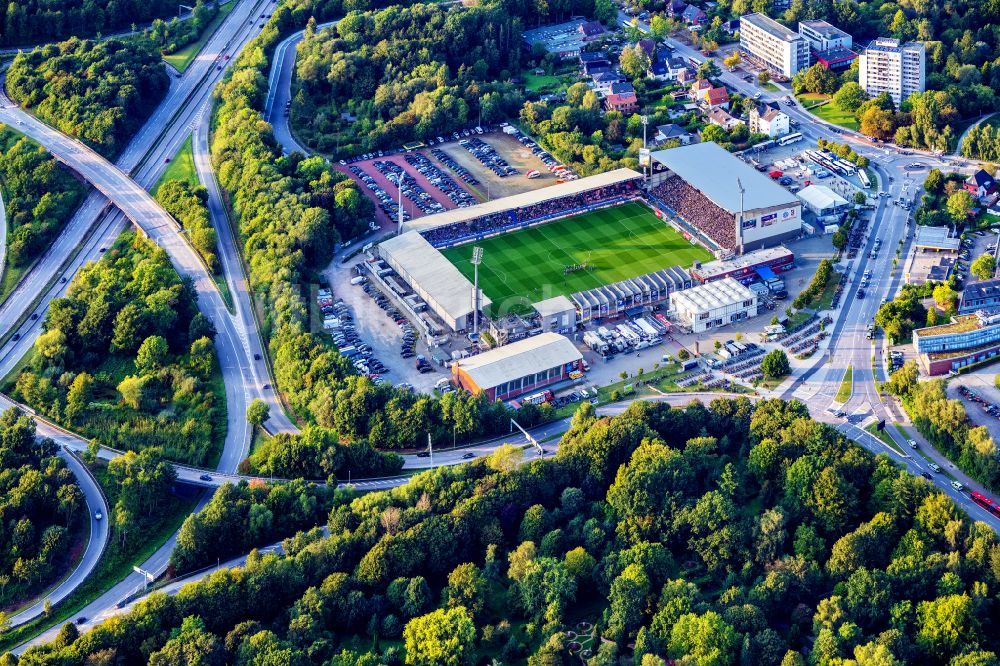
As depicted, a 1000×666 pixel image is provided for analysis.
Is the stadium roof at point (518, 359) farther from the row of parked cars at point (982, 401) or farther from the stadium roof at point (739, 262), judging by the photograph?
the row of parked cars at point (982, 401)

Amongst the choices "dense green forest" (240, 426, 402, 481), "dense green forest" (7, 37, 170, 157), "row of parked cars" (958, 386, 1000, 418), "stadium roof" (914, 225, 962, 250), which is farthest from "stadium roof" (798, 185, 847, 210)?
"dense green forest" (7, 37, 170, 157)

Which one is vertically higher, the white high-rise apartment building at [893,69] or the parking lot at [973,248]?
the white high-rise apartment building at [893,69]

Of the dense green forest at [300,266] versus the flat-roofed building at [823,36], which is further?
the flat-roofed building at [823,36]

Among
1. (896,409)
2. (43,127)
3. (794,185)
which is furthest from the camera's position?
(43,127)

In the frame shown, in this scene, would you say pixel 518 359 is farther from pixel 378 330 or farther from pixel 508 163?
pixel 508 163

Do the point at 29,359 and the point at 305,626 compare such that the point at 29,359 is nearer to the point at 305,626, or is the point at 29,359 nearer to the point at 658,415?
the point at 305,626

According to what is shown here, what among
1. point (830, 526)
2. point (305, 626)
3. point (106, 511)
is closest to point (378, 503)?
point (305, 626)

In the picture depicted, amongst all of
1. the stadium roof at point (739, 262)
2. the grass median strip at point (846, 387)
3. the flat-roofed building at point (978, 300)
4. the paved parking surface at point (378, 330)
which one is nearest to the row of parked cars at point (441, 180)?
the paved parking surface at point (378, 330)

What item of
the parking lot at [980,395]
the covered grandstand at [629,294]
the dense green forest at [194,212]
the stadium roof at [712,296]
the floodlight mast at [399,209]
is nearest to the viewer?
the parking lot at [980,395]
